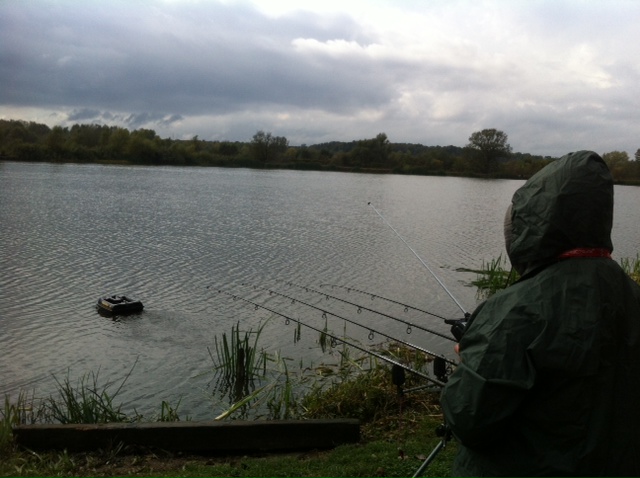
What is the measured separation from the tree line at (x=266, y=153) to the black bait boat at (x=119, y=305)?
5999 cm

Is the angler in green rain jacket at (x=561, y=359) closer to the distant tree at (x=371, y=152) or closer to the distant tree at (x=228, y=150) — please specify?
the distant tree at (x=371, y=152)

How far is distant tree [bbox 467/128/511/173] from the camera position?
8481 cm

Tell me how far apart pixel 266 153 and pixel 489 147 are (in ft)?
117

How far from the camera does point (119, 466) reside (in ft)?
17.1

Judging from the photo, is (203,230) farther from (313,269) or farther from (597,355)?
(597,355)

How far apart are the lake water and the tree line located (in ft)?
146

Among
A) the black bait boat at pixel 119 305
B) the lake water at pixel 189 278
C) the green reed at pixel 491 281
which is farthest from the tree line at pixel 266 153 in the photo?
the black bait boat at pixel 119 305

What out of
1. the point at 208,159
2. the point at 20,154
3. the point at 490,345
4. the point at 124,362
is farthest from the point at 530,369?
the point at 208,159

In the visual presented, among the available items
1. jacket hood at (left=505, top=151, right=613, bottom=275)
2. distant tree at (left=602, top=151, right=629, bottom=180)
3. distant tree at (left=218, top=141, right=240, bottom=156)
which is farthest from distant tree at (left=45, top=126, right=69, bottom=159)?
jacket hood at (left=505, top=151, right=613, bottom=275)

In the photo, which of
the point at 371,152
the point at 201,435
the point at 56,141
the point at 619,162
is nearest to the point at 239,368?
the point at 201,435

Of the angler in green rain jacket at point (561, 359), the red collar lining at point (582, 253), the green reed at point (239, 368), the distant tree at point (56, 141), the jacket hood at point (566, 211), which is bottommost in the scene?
the green reed at point (239, 368)

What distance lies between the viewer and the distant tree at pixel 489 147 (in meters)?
84.8

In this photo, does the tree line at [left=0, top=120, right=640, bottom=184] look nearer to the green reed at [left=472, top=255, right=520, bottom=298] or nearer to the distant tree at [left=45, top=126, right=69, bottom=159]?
the distant tree at [left=45, top=126, right=69, bottom=159]

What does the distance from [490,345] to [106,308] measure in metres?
10.8
